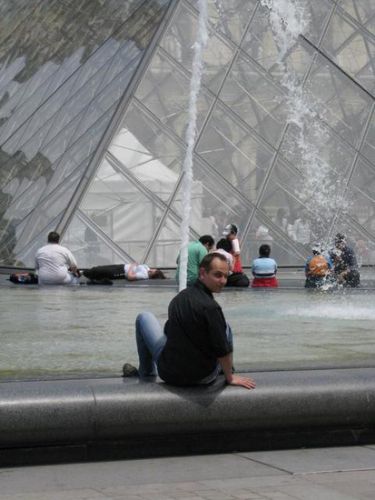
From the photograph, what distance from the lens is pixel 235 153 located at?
2195 centimetres

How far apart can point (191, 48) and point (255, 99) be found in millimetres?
1428

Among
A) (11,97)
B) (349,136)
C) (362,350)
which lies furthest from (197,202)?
(362,350)

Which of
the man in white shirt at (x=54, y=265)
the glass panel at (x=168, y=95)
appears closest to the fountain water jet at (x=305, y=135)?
the glass panel at (x=168, y=95)

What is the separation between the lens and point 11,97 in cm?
2581

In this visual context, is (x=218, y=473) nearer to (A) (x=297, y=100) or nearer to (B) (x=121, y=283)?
(B) (x=121, y=283)

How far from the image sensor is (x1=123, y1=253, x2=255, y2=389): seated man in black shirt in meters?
6.52

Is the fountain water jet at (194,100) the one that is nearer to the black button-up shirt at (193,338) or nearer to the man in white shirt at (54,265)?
the man in white shirt at (54,265)

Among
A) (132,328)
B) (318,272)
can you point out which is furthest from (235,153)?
(132,328)

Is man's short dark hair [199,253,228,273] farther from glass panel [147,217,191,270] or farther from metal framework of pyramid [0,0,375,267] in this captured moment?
glass panel [147,217,191,270]

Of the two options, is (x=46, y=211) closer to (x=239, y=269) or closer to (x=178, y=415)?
(x=239, y=269)

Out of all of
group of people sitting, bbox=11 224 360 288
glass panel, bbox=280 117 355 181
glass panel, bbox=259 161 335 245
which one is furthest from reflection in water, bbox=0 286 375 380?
glass panel, bbox=280 117 355 181

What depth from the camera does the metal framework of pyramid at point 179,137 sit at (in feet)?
68.5

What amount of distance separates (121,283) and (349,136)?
685 centimetres

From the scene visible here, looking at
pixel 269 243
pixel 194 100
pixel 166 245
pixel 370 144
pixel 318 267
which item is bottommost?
pixel 318 267
